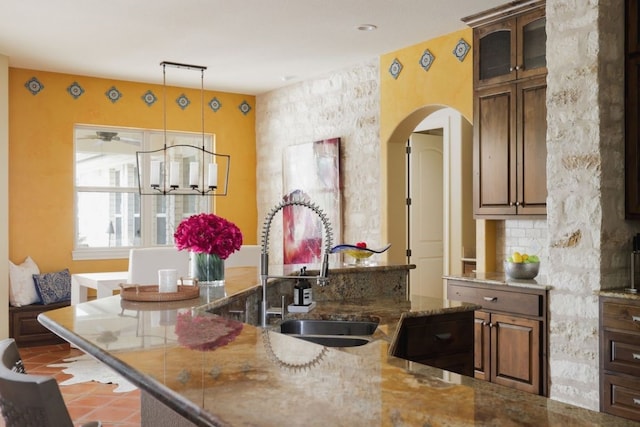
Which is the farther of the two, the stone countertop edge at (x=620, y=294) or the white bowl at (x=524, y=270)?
the white bowl at (x=524, y=270)

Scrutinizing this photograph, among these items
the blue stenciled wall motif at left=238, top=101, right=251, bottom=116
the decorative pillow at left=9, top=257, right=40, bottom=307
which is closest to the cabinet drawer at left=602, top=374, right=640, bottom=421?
the decorative pillow at left=9, top=257, right=40, bottom=307

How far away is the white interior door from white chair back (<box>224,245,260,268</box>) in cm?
193

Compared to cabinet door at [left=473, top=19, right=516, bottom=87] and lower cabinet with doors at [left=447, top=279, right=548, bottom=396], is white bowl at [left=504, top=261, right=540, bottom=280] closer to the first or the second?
lower cabinet with doors at [left=447, top=279, right=548, bottom=396]

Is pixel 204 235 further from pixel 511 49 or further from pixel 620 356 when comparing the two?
pixel 511 49

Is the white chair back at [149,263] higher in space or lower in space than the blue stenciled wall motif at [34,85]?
lower

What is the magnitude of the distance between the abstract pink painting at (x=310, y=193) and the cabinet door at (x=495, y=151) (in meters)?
2.12

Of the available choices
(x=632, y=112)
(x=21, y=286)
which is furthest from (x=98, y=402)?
(x=632, y=112)

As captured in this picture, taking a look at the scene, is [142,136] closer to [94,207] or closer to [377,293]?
[94,207]

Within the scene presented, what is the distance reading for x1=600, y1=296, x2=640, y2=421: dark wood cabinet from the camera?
348 centimetres

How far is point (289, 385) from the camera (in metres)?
1.27

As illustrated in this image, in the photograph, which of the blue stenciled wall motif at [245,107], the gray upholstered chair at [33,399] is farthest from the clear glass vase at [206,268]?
the blue stenciled wall motif at [245,107]

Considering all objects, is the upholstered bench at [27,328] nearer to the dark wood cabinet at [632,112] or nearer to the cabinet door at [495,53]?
the cabinet door at [495,53]

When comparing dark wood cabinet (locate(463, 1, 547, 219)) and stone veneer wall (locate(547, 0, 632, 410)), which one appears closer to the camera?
stone veneer wall (locate(547, 0, 632, 410))

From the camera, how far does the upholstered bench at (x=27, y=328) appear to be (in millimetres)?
6402
